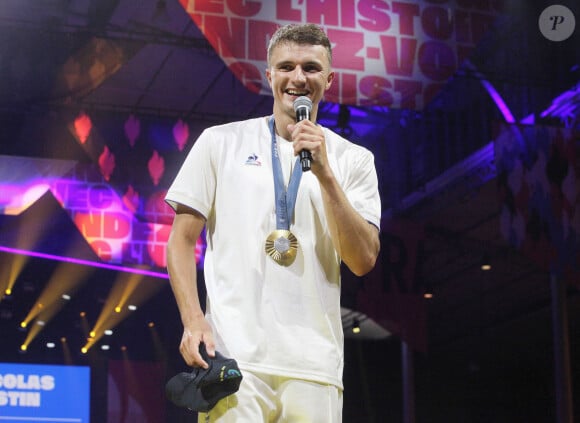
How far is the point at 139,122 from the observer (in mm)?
9070

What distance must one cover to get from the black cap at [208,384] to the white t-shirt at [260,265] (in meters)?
0.06

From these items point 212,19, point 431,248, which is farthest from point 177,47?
→ point 431,248

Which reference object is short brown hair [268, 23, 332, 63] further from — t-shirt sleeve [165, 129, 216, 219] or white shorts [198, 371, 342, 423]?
white shorts [198, 371, 342, 423]

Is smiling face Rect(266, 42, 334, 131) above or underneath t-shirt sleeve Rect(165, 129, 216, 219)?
above

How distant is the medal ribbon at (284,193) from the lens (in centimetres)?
186

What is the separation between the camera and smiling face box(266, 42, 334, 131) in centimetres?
194

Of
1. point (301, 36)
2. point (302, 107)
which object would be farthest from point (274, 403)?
point (301, 36)

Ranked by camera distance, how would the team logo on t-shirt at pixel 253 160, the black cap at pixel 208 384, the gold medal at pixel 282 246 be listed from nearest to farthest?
the black cap at pixel 208 384 < the gold medal at pixel 282 246 < the team logo on t-shirt at pixel 253 160

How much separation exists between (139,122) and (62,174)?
912 millimetres

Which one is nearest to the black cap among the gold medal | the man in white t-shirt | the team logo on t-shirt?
the man in white t-shirt

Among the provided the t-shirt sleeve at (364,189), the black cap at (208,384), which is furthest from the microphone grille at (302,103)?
the black cap at (208,384)

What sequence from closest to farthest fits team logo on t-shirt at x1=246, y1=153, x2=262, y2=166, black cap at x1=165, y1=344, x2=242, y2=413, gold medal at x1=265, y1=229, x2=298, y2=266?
1. black cap at x1=165, y1=344, x2=242, y2=413
2. gold medal at x1=265, y1=229, x2=298, y2=266
3. team logo on t-shirt at x1=246, y1=153, x2=262, y2=166

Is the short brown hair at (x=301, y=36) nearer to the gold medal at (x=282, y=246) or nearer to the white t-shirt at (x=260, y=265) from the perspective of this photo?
the white t-shirt at (x=260, y=265)

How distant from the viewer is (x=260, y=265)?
184 cm
